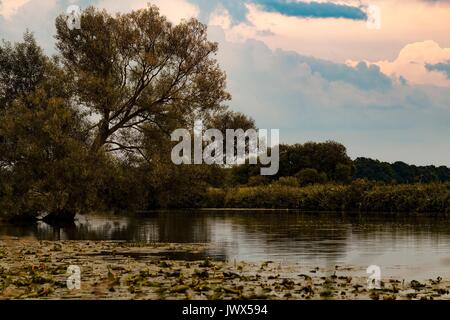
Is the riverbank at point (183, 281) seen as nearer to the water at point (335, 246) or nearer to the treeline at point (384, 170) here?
the water at point (335, 246)

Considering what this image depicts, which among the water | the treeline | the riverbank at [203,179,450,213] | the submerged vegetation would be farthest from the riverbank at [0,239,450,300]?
the treeline

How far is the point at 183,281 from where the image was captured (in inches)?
663

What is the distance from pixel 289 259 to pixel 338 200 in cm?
5266

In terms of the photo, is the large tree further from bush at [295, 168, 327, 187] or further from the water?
bush at [295, 168, 327, 187]

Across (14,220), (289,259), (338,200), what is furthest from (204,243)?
(338,200)

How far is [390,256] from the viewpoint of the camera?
23.8m

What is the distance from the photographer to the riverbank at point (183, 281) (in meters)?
14.7

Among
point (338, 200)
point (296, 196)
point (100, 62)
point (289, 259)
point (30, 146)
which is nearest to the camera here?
point (289, 259)

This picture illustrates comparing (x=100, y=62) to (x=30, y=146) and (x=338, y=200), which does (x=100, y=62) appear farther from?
(x=338, y=200)

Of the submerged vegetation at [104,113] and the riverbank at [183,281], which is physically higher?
the submerged vegetation at [104,113]

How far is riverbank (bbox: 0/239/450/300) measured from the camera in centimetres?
1473

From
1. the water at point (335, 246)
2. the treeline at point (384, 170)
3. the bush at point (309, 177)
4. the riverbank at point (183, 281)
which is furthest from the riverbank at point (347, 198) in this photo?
the treeline at point (384, 170)

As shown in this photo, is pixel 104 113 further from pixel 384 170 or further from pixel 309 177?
pixel 384 170

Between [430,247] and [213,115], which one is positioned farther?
[213,115]
